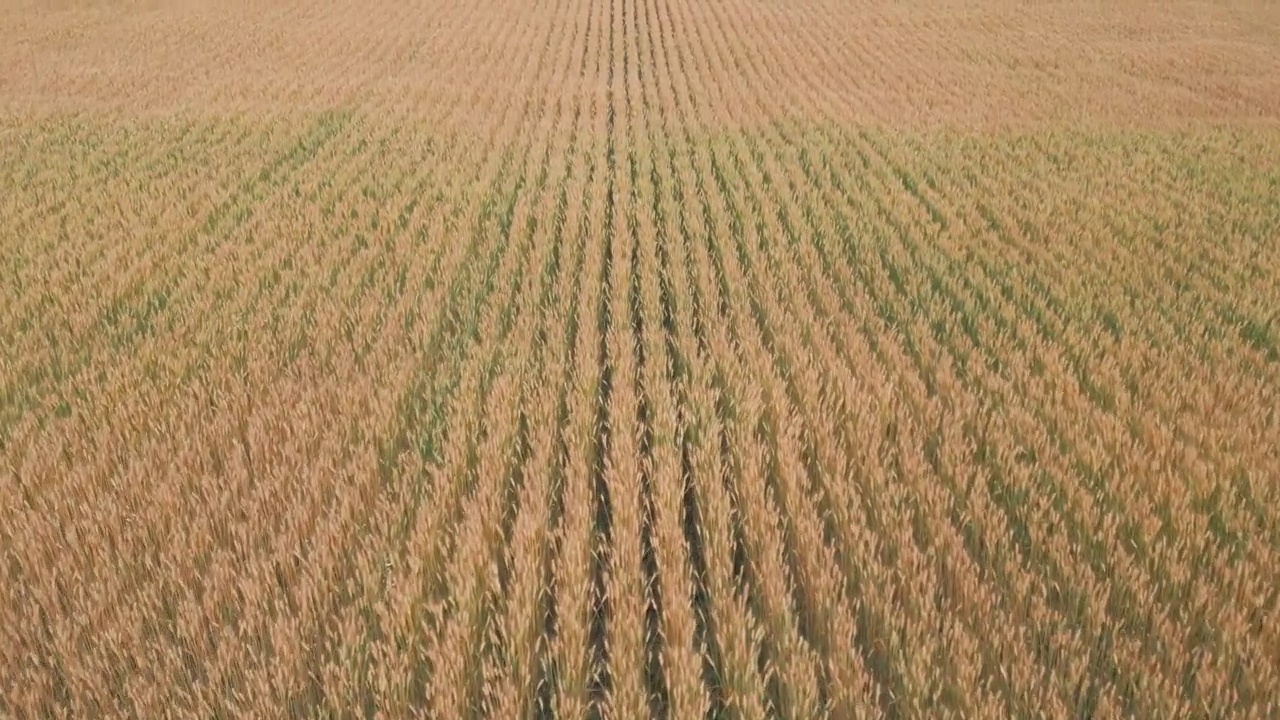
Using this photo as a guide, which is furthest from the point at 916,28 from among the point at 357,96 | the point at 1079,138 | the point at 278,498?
the point at 278,498

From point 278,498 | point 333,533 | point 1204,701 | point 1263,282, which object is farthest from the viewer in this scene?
point 1263,282

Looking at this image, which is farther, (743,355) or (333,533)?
(743,355)

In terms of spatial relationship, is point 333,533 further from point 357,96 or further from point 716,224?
point 357,96

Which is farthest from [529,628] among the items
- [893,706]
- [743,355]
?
[743,355]

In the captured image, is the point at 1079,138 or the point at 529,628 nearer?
the point at 529,628

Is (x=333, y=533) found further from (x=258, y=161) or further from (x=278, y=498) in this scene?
(x=258, y=161)

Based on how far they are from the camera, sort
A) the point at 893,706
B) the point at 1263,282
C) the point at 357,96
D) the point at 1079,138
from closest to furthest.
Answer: the point at 893,706 → the point at 1263,282 → the point at 1079,138 → the point at 357,96
